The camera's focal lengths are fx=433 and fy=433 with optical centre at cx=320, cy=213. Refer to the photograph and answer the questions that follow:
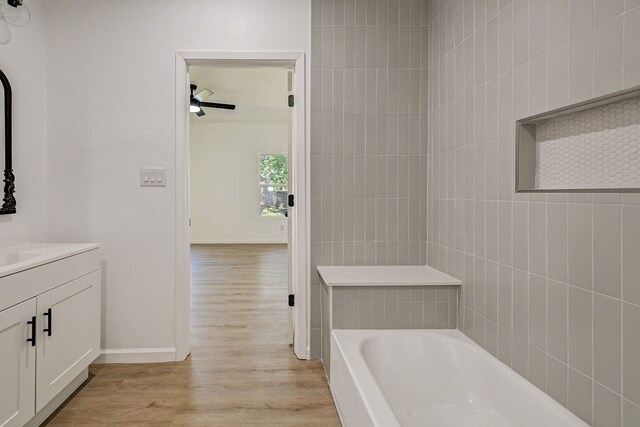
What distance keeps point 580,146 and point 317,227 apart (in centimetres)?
168

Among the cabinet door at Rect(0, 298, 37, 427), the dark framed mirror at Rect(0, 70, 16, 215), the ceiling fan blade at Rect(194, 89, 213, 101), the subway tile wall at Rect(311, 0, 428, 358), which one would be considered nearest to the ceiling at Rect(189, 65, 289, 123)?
the ceiling fan blade at Rect(194, 89, 213, 101)

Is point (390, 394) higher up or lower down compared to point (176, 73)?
lower down

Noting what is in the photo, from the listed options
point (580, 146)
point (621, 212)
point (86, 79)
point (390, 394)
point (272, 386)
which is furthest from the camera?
point (86, 79)

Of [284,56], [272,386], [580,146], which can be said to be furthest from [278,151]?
[580,146]

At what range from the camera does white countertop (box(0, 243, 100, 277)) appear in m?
2.01

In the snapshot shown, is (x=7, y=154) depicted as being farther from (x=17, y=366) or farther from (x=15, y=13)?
(x=17, y=366)

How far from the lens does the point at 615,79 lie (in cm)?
128

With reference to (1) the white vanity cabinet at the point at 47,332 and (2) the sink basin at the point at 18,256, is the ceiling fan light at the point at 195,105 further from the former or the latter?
(2) the sink basin at the point at 18,256

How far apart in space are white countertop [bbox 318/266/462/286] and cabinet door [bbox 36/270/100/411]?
4.44 ft

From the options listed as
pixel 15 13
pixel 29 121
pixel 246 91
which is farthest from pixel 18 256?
pixel 246 91

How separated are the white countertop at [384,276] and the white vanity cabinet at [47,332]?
1358 mm

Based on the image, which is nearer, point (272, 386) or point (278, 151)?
point (272, 386)

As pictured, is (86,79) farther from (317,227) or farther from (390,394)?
(390,394)

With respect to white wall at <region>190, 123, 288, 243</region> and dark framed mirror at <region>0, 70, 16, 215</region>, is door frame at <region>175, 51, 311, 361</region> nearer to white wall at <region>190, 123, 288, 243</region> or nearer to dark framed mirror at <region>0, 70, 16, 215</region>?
dark framed mirror at <region>0, 70, 16, 215</region>
